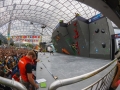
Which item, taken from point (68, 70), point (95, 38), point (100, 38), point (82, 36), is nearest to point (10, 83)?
point (68, 70)

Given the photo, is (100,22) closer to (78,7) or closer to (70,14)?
(78,7)

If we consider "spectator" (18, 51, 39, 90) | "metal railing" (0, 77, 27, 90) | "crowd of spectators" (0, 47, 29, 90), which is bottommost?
"crowd of spectators" (0, 47, 29, 90)

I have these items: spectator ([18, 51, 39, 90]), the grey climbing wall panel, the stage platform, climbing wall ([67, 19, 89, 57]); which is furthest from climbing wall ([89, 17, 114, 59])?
spectator ([18, 51, 39, 90])

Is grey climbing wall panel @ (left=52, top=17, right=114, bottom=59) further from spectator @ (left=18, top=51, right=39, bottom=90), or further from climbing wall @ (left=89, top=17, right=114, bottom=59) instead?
spectator @ (left=18, top=51, right=39, bottom=90)

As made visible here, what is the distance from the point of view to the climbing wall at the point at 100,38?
1189cm

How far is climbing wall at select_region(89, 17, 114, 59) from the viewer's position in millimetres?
11892

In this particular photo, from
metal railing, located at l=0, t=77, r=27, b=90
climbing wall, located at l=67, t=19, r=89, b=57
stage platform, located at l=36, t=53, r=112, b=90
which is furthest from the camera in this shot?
climbing wall, located at l=67, t=19, r=89, b=57

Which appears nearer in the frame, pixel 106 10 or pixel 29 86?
pixel 29 86

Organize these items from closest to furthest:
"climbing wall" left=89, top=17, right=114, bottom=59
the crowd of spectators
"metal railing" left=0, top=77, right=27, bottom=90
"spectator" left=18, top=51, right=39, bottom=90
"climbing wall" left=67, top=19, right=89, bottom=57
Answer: "metal railing" left=0, top=77, right=27, bottom=90, "spectator" left=18, top=51, right=39, bottom=90, the crowd of spectators, "climbing wall" left=89, top=17, right=114, bottom=59, "climbing wall" left=67, top=19, right=89, bottom=57

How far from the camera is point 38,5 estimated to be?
105 feet

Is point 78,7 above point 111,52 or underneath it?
above

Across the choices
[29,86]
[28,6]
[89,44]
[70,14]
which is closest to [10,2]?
[28,6]

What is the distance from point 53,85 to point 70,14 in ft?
118

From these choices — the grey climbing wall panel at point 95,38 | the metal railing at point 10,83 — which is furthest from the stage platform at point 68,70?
the grey climbing wall panel at point 95,38
